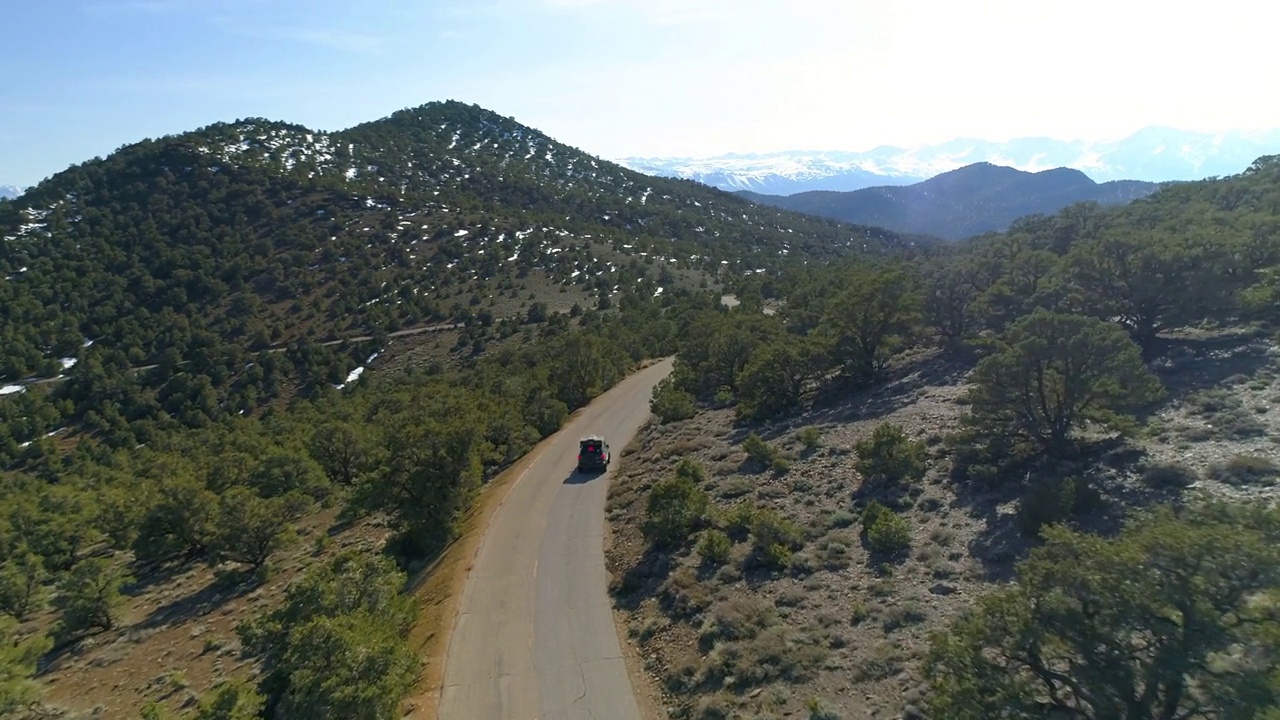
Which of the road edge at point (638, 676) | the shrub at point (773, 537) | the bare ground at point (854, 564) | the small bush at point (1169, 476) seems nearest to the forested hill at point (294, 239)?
the bare ground at point (854, 564)

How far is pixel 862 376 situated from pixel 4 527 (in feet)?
168

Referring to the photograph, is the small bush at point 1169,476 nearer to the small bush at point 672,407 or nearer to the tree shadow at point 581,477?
the tree shadow at point 581,477

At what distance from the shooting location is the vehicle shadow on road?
29.1m

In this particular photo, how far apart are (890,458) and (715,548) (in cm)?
797

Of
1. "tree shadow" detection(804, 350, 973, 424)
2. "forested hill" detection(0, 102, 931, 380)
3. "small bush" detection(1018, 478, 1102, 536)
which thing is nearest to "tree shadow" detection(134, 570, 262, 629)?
"tree shadow" detection(804, 350, 973, 424)

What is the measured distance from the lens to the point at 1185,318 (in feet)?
90.2

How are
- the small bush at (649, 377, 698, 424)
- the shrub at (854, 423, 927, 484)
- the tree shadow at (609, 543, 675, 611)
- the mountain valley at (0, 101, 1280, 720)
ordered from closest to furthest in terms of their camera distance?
1. the mountain valley at (0, 101, 1280, 720)
2. the tree shadow at (609, 543, 675, 611)
3. the shrub at (854, 423, 927, 484)
4. the small bush at (649, 377, 698, 424)

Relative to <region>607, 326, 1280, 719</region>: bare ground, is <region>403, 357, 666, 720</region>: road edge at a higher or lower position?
lower

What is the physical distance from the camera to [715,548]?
1884cm

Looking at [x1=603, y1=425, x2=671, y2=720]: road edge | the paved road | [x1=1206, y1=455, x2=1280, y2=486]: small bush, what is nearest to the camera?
[x1=603, y1=425, x2=671, y2=720]: road edge

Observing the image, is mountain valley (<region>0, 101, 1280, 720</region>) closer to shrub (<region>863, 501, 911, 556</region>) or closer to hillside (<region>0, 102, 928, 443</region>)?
shrub (<region>863, 501, 911, 556</region>)

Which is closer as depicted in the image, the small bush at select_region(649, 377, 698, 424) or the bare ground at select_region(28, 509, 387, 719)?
the bare ground at select_region(28, 509, 387, 719)

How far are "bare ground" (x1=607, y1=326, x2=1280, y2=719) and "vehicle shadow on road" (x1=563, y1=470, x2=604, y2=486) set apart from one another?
9.18ft

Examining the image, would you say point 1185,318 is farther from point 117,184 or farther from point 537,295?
point 117,184
